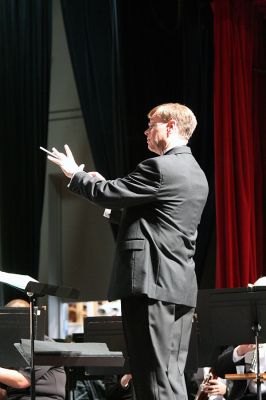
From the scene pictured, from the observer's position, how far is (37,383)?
4395 mm

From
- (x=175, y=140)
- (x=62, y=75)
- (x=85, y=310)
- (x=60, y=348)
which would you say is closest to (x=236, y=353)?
(x=60, y=348)

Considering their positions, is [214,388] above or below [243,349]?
below

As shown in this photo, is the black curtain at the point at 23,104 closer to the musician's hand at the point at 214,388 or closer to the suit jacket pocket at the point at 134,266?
the musician's hand at the point at 214,388

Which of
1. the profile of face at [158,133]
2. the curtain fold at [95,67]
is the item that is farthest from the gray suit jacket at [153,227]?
the curtain fold at [95,67]

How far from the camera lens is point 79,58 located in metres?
6.65

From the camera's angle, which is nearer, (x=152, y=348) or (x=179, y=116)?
(x=152, y=348)

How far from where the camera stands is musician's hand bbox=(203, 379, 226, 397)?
470 centimetres

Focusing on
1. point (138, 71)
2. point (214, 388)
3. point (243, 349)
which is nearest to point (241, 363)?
point (243, 349)

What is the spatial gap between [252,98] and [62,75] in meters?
2.13

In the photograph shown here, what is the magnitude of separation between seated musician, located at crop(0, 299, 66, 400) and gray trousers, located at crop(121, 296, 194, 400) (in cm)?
A: 153

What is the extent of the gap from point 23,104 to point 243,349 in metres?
3.21

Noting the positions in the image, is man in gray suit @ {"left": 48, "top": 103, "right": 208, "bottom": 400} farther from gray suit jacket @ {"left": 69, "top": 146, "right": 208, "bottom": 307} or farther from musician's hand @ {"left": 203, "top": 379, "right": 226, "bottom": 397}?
musician's hand @ {"left": 203, "top": 379, "right": 226, "bottom": 397}

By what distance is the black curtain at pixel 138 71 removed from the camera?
6.32 meters

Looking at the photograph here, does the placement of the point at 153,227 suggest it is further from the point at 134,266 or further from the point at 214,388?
the point at 214,388
